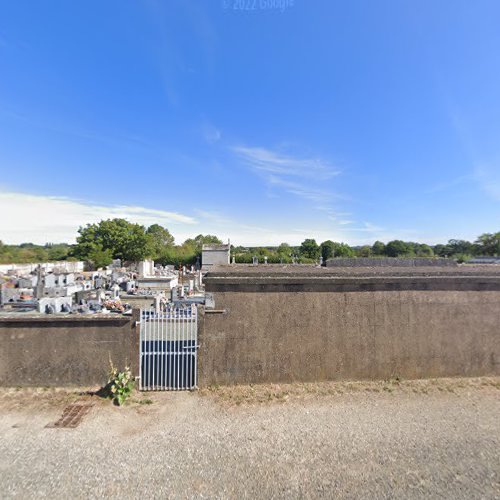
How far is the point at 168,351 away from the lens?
20.4 feet

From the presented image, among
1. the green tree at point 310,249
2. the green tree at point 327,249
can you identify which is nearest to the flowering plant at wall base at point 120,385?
the green tree at point 310,249

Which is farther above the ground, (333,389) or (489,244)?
(489,244)

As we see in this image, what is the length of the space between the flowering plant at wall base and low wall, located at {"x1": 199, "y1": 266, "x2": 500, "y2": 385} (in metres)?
1.59

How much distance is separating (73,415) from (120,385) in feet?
2.99

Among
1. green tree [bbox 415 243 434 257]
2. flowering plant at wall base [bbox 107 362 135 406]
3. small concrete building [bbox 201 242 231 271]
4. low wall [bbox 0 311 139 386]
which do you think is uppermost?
green tree [bbox 415 243 434 257]

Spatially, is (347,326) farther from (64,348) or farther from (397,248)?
(397,248)

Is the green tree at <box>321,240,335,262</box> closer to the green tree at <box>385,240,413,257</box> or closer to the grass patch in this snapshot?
the green tree at <box>385,240,413,257</box>

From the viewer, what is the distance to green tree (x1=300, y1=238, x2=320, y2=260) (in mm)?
53406

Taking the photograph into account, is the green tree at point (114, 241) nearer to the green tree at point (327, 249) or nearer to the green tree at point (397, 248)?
the green tree at point (327, 249)

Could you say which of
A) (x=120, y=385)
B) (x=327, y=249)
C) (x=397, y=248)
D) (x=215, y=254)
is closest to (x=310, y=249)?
(x=327, y=249)

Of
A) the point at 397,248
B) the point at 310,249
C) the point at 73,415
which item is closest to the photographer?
the point at 73,415

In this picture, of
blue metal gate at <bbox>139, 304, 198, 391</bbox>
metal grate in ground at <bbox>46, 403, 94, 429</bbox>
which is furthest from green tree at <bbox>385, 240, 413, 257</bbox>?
metal grate in ground at <bbox>46, 403, 94, 429</bbox>

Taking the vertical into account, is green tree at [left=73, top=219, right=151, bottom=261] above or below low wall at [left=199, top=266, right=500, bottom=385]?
above

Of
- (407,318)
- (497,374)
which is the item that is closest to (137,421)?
(407,318)
